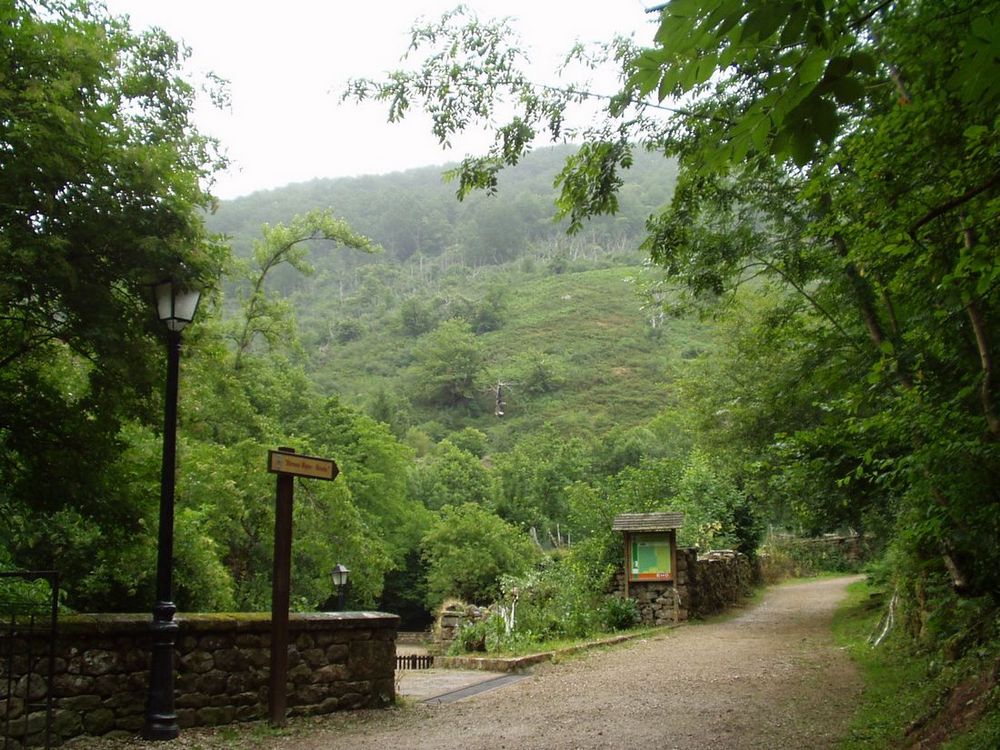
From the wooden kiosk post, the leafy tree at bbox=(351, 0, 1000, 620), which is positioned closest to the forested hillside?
the leafy tree at bbox=(351, 0, 1000, 620)

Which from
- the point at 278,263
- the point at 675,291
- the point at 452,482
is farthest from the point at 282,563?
the point at 452,482

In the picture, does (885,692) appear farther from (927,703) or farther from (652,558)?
(652,558)

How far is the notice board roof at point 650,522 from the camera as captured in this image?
16.1 m

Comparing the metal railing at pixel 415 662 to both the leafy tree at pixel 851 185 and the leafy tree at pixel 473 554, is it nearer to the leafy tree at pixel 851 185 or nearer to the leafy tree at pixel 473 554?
the leafy tree at pixel 851 185

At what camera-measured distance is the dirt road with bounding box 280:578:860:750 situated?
242 inches

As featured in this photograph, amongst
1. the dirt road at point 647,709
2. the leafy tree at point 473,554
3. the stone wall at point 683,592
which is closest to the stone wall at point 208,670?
the dirt road at point 647,709

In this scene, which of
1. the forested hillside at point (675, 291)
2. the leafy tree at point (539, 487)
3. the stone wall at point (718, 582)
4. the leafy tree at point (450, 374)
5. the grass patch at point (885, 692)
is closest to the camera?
the forested hillside at point (675, 291)

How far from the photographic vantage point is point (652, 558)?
1630 cm

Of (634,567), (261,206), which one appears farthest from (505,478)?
(261,206)

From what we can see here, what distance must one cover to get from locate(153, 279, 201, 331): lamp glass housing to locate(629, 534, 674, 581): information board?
37.7 feet

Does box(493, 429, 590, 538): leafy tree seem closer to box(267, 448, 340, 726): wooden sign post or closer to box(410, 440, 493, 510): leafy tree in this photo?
box(410, 440, 493, 510): leafy tree

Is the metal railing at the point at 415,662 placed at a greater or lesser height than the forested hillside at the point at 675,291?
lesser

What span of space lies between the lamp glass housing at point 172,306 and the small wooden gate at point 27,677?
7.86ft

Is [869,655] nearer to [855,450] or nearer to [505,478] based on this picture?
[855,450]
